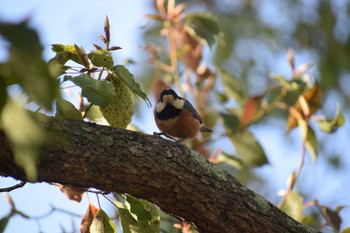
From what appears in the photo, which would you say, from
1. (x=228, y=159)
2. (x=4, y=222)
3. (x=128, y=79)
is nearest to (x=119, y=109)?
(x=128, y=79)

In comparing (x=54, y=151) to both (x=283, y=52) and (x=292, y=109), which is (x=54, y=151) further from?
(x=283, y=52)

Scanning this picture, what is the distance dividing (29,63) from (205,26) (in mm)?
1853

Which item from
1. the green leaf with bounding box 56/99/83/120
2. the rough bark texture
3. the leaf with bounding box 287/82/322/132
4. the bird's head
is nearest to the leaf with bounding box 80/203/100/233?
the rough bark texture

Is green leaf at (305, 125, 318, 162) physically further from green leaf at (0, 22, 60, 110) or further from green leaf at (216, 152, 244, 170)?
green leaf at (0, 22, 60, 110)

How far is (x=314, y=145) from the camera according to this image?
7.92ft

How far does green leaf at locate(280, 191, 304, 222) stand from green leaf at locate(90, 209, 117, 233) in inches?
32.7

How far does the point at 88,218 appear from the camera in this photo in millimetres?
1831

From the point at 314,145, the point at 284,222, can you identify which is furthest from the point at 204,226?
the point at 314,145

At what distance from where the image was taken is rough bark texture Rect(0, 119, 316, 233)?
57.7 inches

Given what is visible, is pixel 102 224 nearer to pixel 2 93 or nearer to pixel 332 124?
pixel 2 93

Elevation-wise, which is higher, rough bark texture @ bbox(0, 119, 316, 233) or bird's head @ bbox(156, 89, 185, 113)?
bird's head @ bbox(156, 89, 185, 113)

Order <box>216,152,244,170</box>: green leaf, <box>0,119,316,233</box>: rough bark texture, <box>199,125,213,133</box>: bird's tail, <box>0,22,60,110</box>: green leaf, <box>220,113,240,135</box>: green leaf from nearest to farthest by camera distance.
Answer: <box>0,22,60,110</box>: green leaf, <box>0,119,316,233</box>: rough bark texture, <box>216,152,244,170</box>: green leaf, <box>220,113,240,135</box>: green leaf, <box>199,125,213,133</box>: bird's tail

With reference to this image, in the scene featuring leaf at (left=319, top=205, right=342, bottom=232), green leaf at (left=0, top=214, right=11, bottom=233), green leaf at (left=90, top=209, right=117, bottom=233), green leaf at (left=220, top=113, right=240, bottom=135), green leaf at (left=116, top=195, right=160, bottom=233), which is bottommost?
green leaf at (left=0, top=214, right=11, bottom=233)

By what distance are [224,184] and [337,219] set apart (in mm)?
634
